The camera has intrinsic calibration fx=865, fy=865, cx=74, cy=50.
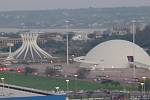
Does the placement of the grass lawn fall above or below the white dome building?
below

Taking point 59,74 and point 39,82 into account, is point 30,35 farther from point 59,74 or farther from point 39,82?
point 39,82

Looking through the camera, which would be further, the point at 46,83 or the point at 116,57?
the point at 116,57

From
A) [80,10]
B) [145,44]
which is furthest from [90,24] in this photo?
[145,44]

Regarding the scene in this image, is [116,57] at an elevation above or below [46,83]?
above

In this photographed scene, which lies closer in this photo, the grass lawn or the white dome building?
the grass lawn
